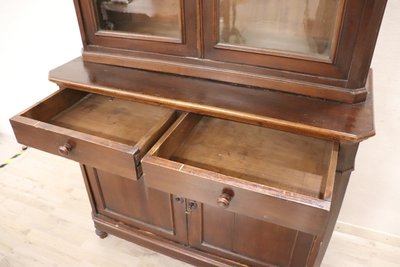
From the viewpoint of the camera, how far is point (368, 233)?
1459 mm

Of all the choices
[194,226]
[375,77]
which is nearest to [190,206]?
[194,226]

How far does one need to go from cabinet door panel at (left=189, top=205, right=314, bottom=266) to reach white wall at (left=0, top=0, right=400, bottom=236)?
1.68ft

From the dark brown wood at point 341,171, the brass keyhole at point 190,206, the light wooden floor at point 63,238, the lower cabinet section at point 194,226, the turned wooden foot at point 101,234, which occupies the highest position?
the dark brown wood at point 341,171

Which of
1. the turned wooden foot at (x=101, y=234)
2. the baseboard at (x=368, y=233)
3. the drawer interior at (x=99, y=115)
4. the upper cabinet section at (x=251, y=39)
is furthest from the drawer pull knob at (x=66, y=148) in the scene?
the baseboard at (x=368, y=233)

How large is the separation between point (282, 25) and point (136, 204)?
86 cm

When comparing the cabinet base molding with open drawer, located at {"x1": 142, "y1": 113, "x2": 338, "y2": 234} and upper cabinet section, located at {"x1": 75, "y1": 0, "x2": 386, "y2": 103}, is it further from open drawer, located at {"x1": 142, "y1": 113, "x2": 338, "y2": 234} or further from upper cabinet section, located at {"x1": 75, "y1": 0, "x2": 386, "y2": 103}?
upper cabinet section, located at {"x1": 75, "y1": 0, "x2": 386, "y2": 103}

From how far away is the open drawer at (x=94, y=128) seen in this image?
88 cm

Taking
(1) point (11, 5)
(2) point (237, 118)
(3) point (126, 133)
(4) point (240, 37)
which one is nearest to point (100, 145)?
(3) point (126, 133)

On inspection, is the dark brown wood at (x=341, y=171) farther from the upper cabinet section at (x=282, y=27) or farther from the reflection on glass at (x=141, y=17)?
the reflection on glass at (x=141, y=17)

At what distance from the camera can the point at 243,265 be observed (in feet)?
3.80

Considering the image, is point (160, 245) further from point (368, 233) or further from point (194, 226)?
point (368, 233)

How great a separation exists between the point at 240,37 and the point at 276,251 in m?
0.73

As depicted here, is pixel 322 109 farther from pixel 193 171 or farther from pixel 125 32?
pixel 125 32

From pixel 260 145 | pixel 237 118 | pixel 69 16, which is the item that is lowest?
pixel 260 145
